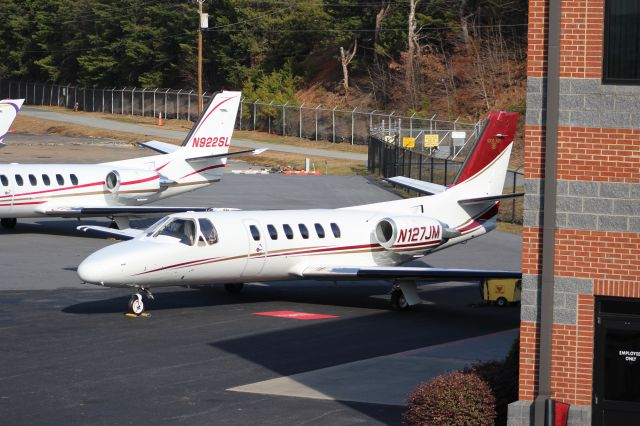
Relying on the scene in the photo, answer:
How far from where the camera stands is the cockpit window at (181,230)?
24469 mm

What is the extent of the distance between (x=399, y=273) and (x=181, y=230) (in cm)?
508

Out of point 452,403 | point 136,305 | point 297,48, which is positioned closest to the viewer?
point 452,403

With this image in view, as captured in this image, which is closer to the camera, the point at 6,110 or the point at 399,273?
the point at 399,273

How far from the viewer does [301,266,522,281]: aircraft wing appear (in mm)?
24906

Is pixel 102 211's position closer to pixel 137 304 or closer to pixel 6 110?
pixel 6 110

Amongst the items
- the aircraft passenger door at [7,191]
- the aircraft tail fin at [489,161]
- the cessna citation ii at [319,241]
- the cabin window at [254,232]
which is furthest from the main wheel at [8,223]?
the aircraft tail fin at [489,161]

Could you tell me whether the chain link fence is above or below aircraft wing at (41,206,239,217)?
above

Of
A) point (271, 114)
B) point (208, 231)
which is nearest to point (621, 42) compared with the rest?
point (208, 231)

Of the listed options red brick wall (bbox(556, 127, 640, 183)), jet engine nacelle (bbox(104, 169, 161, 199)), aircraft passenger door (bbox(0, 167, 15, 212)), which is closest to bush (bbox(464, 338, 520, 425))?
red brick wall (bbox(556, 127, 640, 183))

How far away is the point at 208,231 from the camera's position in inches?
977

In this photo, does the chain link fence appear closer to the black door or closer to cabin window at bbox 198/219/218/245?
cabin window at bbox 198/219/218/245

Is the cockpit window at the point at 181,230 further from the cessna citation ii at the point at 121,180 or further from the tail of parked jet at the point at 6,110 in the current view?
the tail of parked jet at the point at 6,110

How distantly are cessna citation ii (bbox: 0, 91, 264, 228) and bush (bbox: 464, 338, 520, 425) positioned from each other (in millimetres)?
20830

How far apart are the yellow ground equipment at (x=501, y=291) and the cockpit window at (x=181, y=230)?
23.6 feet
